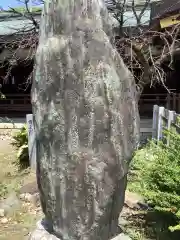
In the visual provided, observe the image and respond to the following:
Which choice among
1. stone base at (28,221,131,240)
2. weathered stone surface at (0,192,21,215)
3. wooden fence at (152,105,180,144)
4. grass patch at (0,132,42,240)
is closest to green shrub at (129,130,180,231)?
stone base at (28,221,131,240)

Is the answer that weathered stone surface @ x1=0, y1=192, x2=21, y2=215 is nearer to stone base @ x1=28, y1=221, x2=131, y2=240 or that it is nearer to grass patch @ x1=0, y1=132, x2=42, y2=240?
grass patch @ x1=0, y1=132, x2=42, y2=240

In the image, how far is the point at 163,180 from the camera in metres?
3.79

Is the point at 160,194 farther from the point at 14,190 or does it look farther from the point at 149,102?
the point at 149,102

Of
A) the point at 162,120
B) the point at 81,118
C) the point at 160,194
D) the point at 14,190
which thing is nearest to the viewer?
the point at 81,118

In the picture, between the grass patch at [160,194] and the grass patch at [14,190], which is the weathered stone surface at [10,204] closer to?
the grass patch at [14,190]

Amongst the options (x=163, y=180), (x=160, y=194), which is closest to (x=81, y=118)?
(x=160, y=194)

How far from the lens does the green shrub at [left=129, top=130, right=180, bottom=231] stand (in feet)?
11.4

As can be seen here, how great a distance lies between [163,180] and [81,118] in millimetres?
1780

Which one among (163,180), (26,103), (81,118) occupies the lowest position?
(26,103)

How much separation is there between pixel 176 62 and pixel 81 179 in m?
10.5

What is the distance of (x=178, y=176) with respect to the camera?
3.54 m

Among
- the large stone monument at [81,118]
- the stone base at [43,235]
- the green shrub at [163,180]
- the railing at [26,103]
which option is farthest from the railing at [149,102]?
the large stone monument at [81,118]

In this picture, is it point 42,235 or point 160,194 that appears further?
point 160,194

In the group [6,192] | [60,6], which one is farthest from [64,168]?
[6,192]
